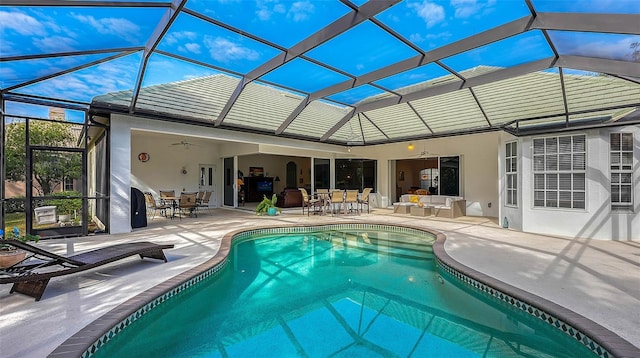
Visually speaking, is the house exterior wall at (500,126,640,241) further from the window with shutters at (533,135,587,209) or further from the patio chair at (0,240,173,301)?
the patio chair at (0,240,173,301)

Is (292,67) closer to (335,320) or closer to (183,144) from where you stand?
(335,320)

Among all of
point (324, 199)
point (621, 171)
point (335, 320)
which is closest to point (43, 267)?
point (335, 320)

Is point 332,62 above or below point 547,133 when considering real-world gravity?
above

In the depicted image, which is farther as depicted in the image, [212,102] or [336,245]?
[212,102]

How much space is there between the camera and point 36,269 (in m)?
3.83

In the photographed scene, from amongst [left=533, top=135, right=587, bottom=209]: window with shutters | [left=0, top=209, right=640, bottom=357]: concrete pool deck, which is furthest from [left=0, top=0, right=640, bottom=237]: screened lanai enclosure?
[left=0, top=209, right=640, bottom=357]: concrete pool deck

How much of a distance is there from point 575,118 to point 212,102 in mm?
9054

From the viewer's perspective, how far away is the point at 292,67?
250 inches

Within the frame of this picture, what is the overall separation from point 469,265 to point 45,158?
9.70 meters

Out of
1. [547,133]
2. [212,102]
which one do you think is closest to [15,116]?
[212,102]

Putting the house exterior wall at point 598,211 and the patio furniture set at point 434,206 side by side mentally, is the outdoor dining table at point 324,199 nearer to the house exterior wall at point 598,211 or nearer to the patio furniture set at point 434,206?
the patio furniture set at point 434,206

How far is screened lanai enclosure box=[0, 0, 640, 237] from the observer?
4250 millimetres

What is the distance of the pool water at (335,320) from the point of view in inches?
117

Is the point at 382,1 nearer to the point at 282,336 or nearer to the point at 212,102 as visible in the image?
the point at 282,336
